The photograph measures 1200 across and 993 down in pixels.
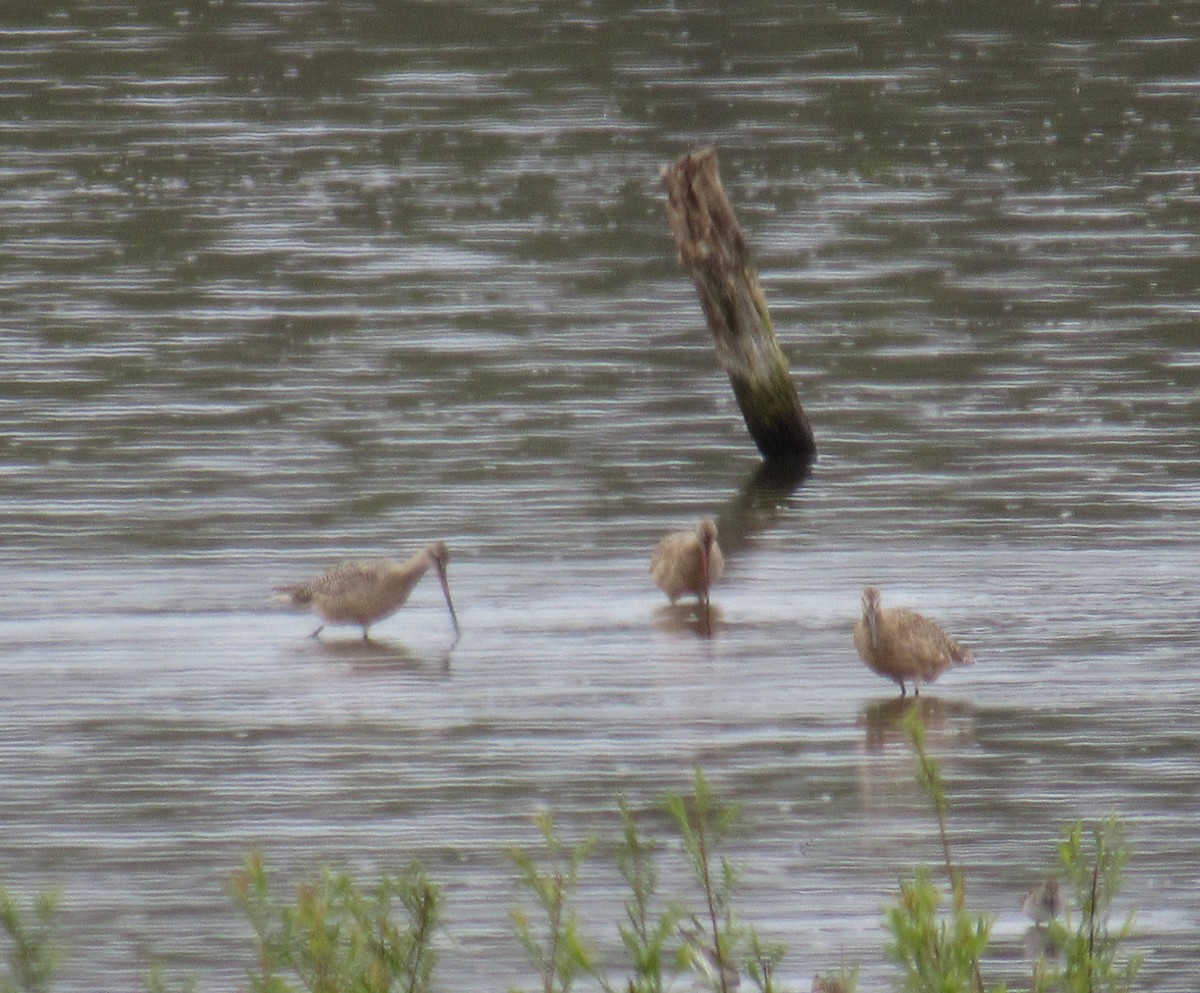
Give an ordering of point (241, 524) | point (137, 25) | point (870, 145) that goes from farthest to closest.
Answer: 1. point (137, 25)
2. point (870, 145)
3. point (241, 524)

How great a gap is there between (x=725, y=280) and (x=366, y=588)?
3222 mm

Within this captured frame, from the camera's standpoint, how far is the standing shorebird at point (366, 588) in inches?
405

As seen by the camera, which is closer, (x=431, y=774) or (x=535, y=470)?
(x=431, y=774)

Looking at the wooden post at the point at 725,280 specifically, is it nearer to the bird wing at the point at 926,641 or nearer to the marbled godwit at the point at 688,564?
the marbled godwit at the point at 688,564

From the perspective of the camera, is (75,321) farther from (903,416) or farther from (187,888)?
(187,888)

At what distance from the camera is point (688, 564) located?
34.9 ft

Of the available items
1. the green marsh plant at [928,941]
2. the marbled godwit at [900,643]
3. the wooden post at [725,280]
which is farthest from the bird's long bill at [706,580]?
the green marsh plant at [928,941]

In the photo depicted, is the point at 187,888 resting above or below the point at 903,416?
above

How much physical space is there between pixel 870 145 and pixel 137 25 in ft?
33.6

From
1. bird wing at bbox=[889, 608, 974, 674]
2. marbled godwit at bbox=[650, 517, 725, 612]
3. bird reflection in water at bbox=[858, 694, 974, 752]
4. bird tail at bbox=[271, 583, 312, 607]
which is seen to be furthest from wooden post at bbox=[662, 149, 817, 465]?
bird reflection in water at bbox=[858, 694, 974, 752]

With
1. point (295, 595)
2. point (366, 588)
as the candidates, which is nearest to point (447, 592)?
point (366, 588)

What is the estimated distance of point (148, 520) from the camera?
12.4 m

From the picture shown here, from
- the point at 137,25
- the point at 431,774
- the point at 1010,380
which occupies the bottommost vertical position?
the point at 137,25

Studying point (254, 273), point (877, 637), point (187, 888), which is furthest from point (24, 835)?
point (254, 273)
